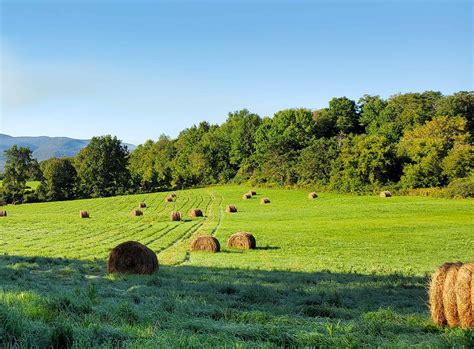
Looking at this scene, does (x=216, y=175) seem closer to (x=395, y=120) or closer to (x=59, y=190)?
(x=59, y=190)

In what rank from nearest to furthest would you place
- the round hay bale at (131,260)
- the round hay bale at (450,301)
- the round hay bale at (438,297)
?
the round hay bale at (450,301) < the round hay bale at (438,297) < the round hay bale at (131,260)

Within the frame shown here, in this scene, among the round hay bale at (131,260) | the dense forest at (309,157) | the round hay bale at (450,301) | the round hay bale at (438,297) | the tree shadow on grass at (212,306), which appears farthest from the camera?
the dense forest at (309,157)

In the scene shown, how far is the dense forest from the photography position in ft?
220

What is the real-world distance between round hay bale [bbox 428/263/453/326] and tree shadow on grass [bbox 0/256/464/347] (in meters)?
0.24

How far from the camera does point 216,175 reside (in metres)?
114

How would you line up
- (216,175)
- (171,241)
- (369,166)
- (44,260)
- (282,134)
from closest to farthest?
1. (44,260)
2. (171,241)
3. (369,166)
4. (282,134)
5. (216,175)

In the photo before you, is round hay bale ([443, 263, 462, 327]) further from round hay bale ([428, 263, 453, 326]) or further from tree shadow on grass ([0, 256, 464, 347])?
tree shadow on grass ([0, 256, 464, 347])

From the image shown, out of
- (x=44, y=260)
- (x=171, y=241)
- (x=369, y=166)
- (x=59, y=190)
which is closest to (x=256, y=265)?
(x=44, y=260)

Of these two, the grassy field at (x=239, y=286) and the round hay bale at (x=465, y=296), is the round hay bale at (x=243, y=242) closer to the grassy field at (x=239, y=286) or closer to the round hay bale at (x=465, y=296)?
the grassy field at (x=239, y=286)

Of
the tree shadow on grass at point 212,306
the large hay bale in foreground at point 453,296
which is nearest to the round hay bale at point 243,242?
the tree shadow on grass at point 212,306

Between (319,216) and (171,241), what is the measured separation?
2263cm

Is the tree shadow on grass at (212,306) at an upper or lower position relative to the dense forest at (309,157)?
lower

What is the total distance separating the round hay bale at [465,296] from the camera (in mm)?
9008

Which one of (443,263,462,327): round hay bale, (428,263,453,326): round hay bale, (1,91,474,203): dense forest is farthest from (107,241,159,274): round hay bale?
(1,91,474,203): dense forest
